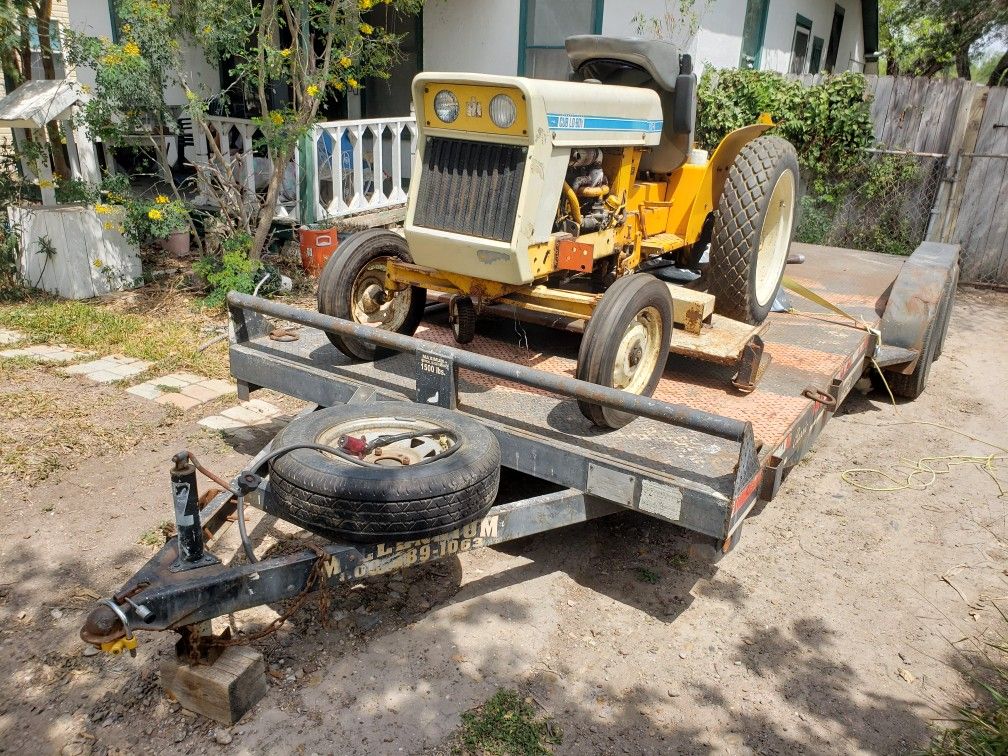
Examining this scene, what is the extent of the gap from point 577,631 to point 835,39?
1697 centimetres

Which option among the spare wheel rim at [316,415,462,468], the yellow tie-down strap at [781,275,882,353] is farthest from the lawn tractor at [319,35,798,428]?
the spare wheel rim at [316,415,462,468]

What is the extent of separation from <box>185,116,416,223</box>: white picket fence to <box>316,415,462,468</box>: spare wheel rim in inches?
208

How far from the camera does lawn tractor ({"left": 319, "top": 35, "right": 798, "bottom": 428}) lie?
375 centimetres

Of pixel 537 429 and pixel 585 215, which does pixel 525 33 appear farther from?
pixel 537 429

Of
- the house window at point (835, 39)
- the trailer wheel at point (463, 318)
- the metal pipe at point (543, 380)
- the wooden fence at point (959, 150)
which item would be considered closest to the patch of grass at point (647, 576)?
the metal pipe at point (543, 380)

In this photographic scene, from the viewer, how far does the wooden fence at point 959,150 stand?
32.7 feet

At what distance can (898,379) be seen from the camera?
19.9ft

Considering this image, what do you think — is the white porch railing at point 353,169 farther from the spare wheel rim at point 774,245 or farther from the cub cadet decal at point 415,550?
the cub cadet decal at point 415,550

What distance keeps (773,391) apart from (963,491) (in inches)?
63.9

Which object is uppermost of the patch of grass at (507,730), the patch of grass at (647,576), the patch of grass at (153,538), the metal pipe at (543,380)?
the metal pipe at (543,380)

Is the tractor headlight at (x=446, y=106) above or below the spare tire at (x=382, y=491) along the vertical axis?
above

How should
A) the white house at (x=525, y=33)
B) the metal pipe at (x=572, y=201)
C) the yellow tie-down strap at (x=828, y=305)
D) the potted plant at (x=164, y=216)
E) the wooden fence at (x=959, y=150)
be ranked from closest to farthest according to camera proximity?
1. the metal pipe at (x=572, y=201)
2. the yellow tie-down strap at (x=828, y=305)
3. the potted plant at (x=164, y=216)
4. the white house at (x=525, y=33)
5. the wooden fence at (x=959, y=150)

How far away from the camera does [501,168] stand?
3.82m

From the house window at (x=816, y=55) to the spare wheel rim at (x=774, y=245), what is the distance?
37.4ft
